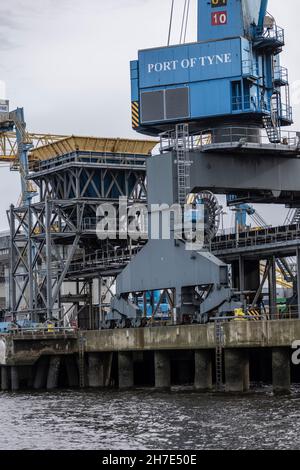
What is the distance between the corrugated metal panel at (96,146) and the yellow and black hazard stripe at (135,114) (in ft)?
44.5

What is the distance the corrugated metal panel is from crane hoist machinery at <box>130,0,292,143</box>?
14264mm

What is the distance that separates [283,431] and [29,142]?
5991 centimetres

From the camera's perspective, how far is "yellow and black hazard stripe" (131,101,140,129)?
236 feet

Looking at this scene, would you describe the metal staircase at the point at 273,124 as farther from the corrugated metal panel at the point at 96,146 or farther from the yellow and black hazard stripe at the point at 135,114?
the corrugated metal panel at the point at 96,146

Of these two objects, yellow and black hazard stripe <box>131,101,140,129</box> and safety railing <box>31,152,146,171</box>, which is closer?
yellow and black hazard stripe <box>131,101,140,129</box>

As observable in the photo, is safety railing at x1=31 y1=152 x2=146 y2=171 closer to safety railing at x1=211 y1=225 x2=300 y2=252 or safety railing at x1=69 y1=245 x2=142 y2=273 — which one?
safety railing at x1=69 y1=245 x2=142 y2=273

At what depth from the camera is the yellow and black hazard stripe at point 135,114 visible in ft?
236

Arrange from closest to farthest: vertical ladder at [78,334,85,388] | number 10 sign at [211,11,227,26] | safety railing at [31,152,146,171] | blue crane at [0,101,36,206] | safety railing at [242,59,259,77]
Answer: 1. vertical ladder at [78,334,85,388]
2. safety railing at [242,59,259,77]
3. number 10 sign at [211,11,227,26]
4. safety railing at [31,152,146,171]
5. blue crane at [0,101,36,206]

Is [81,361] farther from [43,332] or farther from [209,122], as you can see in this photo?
[209,122]

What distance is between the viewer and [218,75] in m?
Answer: 69.0

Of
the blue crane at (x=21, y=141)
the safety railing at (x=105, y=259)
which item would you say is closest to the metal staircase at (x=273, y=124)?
the safety railing at (x=105, y=259)

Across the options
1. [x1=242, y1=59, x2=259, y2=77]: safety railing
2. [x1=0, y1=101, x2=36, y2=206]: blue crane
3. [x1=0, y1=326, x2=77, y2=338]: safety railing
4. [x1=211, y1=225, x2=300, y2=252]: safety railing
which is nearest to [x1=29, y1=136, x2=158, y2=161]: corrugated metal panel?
[x1=0, y1=101, x2=36, y2=206]: blue crane

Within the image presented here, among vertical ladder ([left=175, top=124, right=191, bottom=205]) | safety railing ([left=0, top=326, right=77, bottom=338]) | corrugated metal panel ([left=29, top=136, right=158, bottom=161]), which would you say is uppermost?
corrugated metal panel ([left=29, top=136, right=158, bottom=161])
